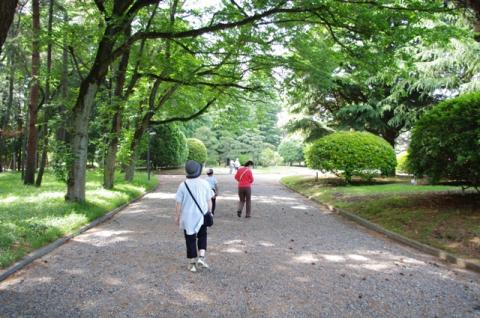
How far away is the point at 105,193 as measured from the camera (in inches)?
609

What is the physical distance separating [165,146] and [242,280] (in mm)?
36947

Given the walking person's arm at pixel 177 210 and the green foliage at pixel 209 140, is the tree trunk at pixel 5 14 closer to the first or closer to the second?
the walking person's arm at pixel 177 210

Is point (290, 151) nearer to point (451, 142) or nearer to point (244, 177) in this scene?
point (244, 177)

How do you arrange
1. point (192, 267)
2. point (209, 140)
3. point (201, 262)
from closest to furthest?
point (192, 267), point (201, 262), point (209, 140)

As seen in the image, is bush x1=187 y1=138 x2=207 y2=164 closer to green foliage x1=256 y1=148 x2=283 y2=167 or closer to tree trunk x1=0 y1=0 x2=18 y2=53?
green foliage x1=256 y1=148 x2=283 y2=167

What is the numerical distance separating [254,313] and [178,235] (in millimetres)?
4910

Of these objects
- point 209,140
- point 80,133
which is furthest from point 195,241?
point 209,140

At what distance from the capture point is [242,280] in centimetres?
562

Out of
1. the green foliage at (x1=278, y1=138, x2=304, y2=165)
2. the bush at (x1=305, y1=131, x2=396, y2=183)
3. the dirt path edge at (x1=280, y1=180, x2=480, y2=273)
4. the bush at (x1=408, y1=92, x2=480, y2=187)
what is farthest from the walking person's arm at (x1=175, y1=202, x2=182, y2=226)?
the green foliage at (x1=278, y1=138, x2=304, y2=165)

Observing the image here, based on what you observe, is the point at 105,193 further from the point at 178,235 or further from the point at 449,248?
the point at 449,248

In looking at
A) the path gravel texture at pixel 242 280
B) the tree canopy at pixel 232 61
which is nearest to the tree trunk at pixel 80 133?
the tree canopy at pixel 232 61

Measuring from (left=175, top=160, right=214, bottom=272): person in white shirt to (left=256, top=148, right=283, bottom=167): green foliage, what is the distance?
2285 inches

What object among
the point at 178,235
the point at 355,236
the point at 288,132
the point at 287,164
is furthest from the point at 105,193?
the point at 287,164

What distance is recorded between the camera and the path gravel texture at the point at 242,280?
14.9ft
